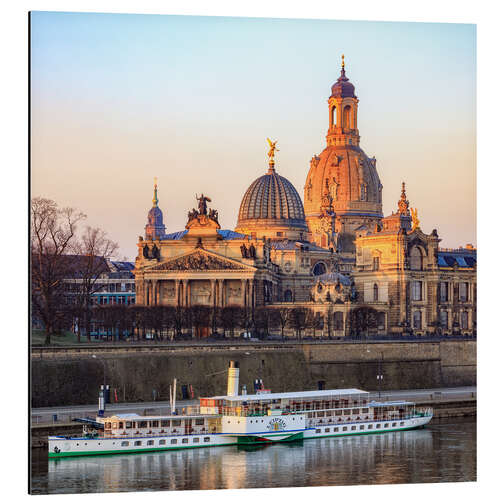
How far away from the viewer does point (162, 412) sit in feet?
171

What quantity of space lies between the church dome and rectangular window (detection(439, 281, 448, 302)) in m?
21.8

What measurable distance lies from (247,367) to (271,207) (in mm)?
47721

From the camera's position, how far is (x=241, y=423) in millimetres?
47906

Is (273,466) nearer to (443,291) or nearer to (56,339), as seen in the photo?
(56,339)

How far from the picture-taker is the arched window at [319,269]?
103 meters

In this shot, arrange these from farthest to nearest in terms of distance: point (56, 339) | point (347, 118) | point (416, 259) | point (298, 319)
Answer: point (347, 118) → point (416, 259) → point (298, 319) → point (56, 339)

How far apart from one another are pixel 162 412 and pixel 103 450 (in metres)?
6.92

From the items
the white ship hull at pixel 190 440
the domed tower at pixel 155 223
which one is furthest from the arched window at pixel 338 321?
the domed tower at pixel 155 223

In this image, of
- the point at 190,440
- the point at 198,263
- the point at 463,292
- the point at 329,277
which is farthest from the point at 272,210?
the point at 190,440

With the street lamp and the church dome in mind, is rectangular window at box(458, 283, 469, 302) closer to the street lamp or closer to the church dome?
the church dome

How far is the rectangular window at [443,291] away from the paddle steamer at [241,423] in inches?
1353

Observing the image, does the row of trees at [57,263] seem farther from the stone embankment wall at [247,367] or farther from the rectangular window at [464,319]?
the rectangular window at [464,319]
